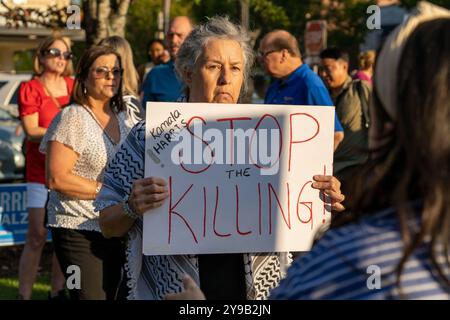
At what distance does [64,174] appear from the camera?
5.29 meters

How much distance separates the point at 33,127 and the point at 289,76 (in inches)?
74.4

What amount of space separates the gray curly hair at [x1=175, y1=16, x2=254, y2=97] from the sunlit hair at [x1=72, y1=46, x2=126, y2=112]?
174 cm

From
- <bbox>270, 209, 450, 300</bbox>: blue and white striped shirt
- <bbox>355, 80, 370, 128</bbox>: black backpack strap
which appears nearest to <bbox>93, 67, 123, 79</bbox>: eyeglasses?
<bbox>355, 80, 370, 128</bbox>: black backpack strap

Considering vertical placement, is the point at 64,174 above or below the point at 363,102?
below

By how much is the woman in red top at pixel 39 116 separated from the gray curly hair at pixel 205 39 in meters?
3.69

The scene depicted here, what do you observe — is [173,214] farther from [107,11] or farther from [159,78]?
[107,11]

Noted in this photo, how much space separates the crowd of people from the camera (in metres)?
1.78

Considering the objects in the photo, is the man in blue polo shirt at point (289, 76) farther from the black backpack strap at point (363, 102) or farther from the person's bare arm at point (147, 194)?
the person's bare arm at point (147, 194)

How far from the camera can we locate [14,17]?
10617mm

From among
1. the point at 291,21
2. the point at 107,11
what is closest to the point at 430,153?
the point at 107,11

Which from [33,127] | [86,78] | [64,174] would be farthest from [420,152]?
[33,127]

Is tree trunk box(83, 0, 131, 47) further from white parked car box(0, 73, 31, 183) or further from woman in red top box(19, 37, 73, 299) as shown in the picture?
woman in red top box(19, 37, 73, 299)

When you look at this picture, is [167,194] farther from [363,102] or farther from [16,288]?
[16,288]

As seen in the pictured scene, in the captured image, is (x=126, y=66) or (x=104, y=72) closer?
(x=104, y=72)
